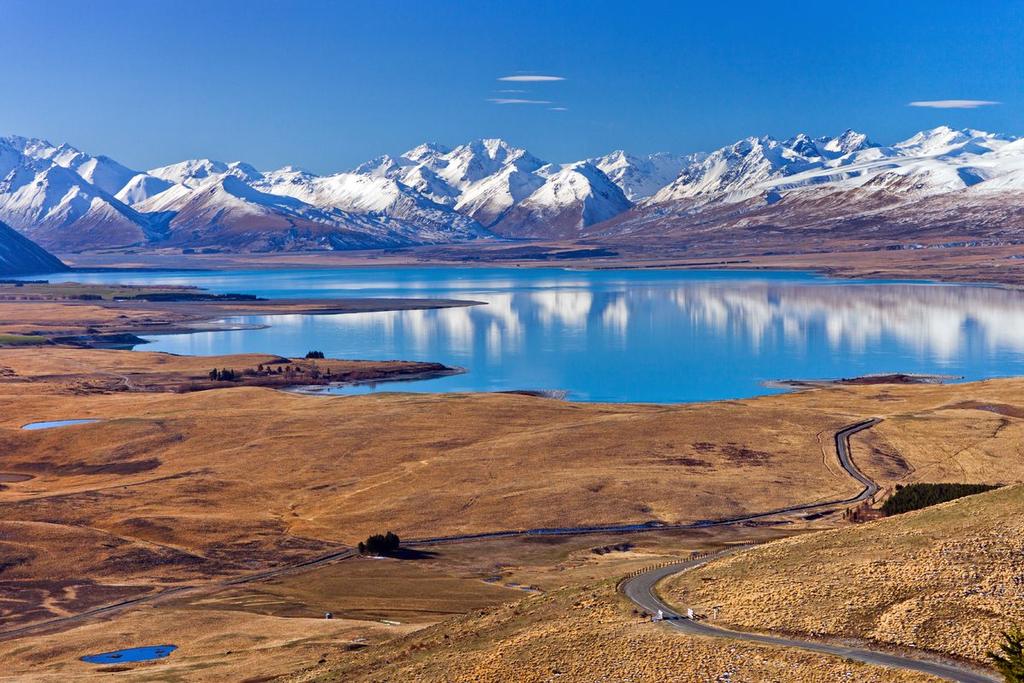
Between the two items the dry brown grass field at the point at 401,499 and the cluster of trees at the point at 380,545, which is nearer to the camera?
the dry brown grass field at the point at 401,499

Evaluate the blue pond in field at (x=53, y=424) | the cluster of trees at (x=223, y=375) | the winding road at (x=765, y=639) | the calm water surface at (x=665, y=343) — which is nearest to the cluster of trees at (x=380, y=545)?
the winding road at (x=765, y=639)

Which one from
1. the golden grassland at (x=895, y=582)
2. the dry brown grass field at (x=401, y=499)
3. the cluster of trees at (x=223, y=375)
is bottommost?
the dry brown grass field at (x=401, y=499)

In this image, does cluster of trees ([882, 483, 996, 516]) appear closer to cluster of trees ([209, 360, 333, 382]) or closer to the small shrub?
the small shrub

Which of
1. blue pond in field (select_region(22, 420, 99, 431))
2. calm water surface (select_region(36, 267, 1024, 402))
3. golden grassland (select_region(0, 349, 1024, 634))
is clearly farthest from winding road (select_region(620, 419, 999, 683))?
calm water surface (select_region(36, 267, 1024, 402))

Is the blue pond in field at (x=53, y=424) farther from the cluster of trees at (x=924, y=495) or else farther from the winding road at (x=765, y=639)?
the winding road at (x=765, y=639)

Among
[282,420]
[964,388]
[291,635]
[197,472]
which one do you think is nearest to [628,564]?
[291,635]

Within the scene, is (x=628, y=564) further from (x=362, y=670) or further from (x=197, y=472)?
(x=197, y=472)

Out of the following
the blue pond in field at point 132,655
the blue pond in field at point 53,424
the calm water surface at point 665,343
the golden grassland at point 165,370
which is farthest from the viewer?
the calm water surface at point 665,343
